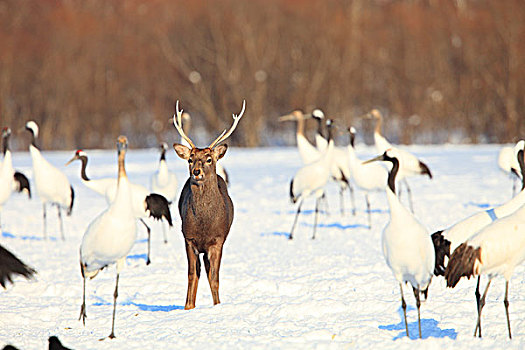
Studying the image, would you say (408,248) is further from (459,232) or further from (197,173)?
(197,173)

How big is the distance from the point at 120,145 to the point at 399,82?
32608 millimetres

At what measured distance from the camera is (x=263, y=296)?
676 centimetres

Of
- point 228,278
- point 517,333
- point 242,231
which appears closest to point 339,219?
point 242,231

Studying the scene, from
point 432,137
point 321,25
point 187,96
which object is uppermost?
point 321,25

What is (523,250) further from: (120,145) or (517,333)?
(120,145)

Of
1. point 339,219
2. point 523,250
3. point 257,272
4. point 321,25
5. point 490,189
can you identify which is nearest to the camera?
point 523,250

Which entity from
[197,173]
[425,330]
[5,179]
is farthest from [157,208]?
[425,330]

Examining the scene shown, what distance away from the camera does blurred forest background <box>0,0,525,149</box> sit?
116 feet

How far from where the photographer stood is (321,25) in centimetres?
3794

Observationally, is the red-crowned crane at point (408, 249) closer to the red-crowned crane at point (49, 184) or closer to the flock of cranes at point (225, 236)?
the flock of cranes at point (225, 236)

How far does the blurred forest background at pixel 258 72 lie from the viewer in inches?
1391

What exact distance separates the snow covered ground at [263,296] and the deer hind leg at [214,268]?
0.21 metres

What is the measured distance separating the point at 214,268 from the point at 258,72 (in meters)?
30.3

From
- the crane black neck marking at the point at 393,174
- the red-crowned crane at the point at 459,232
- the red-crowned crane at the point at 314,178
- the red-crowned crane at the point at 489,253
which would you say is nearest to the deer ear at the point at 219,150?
the crane black neck marking at the point at 393,174
